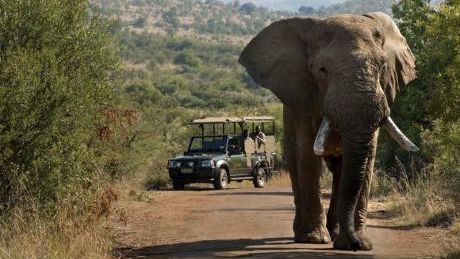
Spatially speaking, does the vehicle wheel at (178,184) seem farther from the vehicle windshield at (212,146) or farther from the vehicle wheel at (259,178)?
the vehicle wheel at (259,178)

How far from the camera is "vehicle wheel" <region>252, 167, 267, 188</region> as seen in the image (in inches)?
1236

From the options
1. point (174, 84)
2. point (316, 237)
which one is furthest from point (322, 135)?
point (174, 84)

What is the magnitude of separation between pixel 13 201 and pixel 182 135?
3342 cm

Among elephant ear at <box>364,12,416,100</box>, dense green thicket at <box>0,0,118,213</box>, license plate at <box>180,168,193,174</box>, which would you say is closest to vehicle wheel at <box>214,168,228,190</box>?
license plate at <box>180,168,193,174</box>

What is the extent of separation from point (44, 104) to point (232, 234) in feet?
11.6

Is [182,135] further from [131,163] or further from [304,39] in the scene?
[304,39]

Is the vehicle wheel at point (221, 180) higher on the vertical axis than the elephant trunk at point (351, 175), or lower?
lower

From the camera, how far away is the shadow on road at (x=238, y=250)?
11.5m

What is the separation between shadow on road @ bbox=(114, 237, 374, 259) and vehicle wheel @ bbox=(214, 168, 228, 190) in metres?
15.4

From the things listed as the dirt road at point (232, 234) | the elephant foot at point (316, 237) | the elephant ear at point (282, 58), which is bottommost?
the dirt road at point (232, 234)

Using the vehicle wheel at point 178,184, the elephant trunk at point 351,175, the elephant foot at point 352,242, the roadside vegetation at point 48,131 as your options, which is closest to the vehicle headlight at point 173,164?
the vehicle wheel at point 178,184

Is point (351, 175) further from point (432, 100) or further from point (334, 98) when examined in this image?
point (432, 100)

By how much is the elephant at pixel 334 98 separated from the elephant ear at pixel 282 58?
0.5 inches

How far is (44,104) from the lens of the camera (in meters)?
12.6
